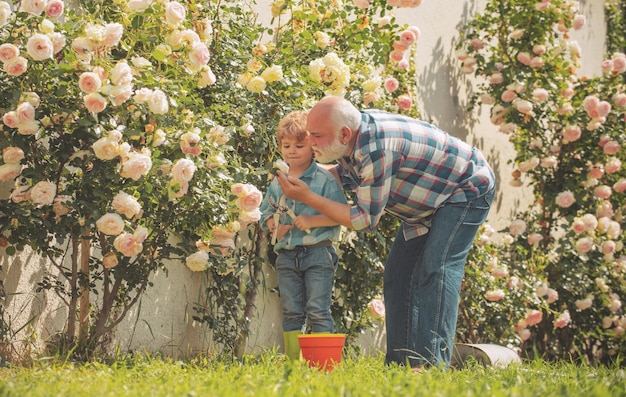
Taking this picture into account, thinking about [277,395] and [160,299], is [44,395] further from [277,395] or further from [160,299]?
[160,299]

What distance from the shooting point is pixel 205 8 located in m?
3.99

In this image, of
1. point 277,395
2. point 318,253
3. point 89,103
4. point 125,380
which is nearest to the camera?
point 277,395

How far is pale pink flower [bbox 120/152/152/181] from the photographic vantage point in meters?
3.09

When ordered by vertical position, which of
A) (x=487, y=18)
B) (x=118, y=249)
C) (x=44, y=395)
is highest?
(x=487, y=18)

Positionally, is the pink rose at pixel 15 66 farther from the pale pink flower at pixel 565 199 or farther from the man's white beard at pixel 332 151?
the pale pink flower at pixel 565 199

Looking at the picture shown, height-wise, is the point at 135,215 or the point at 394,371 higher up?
the point at 135,215

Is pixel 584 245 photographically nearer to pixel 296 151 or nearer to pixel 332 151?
pixel 296 151

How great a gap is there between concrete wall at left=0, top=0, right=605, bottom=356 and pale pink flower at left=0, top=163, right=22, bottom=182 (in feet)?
1.18

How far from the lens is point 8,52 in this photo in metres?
3.03

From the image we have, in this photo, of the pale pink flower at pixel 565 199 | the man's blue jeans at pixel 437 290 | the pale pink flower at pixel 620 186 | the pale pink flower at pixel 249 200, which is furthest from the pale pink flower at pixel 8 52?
the pale pink flower at pixel 620 186

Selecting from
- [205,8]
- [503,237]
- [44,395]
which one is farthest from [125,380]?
[503,237]

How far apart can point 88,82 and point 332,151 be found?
0.93 metres

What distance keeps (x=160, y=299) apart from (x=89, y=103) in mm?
1346

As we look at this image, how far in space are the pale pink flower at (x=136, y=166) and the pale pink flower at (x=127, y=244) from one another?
251mm
